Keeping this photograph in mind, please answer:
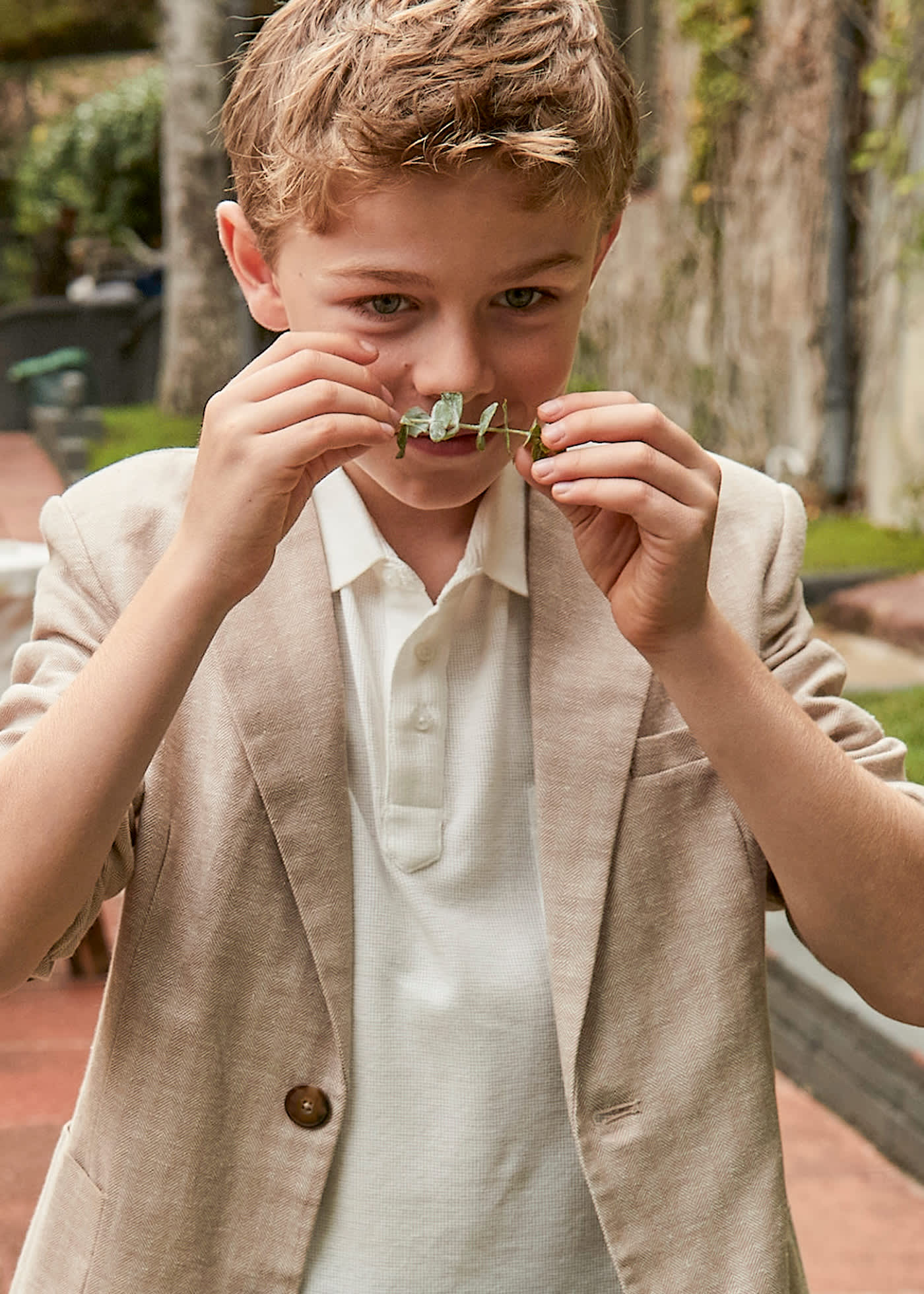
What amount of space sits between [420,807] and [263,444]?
13.9 inches

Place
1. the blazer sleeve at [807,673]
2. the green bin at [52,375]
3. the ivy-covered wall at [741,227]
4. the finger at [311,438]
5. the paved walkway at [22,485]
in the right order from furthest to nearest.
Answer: the green bin at [52,375], the ivy-covered wall at [741,227], the paved walkway at [22,485], the blazer sleeve at [807,673], the finger at [311,438]

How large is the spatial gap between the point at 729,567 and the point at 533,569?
0.18m

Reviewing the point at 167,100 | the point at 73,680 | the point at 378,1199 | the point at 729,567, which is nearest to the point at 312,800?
the point at 73,680

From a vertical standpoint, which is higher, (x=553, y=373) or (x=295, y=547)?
(x=553, y=373)

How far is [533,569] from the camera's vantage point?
1424 mm

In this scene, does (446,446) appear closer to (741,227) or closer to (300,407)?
(300,407)

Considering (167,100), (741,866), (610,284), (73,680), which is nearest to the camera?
(73,680)

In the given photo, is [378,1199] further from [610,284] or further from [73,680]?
[610,284]

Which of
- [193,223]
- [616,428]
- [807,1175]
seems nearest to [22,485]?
[193,223]

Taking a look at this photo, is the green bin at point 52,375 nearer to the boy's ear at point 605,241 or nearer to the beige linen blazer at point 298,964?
the boy's ear at point 605,241

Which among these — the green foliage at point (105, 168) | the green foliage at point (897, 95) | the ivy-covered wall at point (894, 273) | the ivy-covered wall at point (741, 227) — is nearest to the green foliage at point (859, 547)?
the ivy-covered wall at point (894, 273)

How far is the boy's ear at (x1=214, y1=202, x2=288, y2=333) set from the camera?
1.42 metres

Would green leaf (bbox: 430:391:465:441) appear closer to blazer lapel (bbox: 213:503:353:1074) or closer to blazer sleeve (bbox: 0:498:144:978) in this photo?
blazer lapel (bbox: 213:503:353:1074)

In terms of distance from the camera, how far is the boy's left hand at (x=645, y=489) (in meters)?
1.21
